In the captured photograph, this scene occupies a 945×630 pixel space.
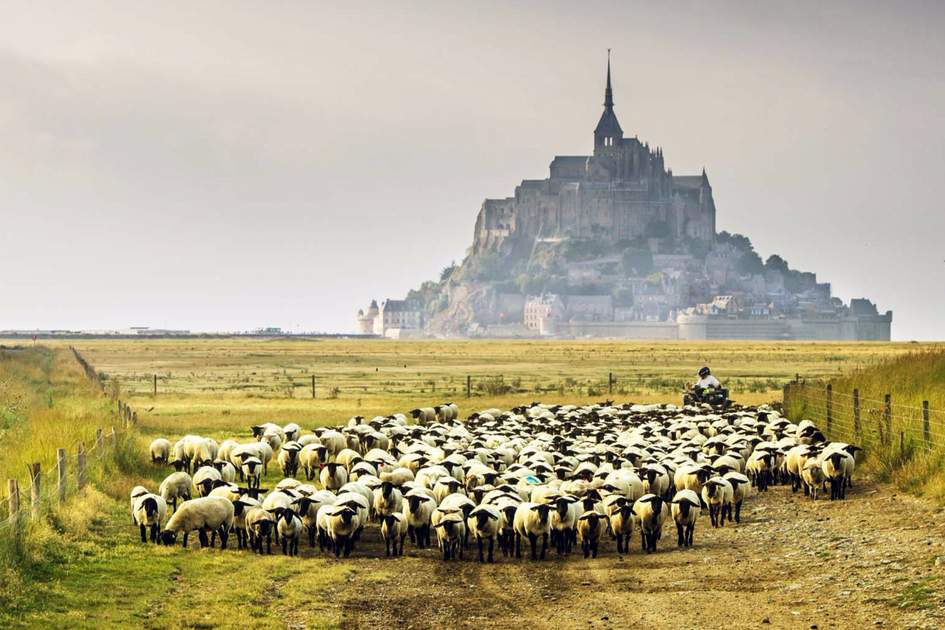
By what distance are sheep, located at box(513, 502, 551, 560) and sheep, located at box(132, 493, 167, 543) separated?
5258 millimetres

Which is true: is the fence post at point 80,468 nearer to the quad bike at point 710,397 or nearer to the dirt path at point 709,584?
the dirt path at point 709,584

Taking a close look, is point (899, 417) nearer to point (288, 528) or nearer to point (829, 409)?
point (829, 409)

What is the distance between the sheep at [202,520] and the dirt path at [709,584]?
2089 millimetres

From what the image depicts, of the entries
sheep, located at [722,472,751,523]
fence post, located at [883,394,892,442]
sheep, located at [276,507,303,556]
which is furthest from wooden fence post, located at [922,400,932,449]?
sheep, located at [276,507,303,556]

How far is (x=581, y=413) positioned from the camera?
34000 mm

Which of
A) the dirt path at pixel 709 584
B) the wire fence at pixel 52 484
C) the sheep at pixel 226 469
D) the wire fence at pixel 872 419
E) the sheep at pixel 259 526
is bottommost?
the dirt path at pixel 709 584

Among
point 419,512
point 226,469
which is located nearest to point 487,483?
point 419,512

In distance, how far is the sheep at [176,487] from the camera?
64.0 feet

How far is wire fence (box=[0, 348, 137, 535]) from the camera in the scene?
48.7 ft

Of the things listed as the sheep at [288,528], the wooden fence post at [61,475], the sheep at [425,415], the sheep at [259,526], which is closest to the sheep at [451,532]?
the sheep at [288,528]

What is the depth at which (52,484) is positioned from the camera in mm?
18969

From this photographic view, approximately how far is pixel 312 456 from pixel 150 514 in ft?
24.1

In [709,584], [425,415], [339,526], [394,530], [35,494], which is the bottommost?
[709,584]

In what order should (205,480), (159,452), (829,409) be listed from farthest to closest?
(829,409), (159,452), (205,480)
